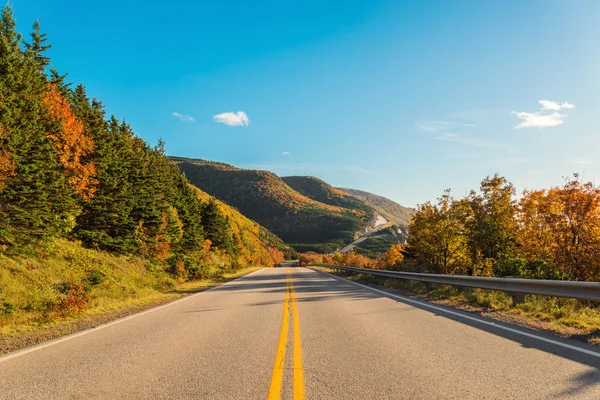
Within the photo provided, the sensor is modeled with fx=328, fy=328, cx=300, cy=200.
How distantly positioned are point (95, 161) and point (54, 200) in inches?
295

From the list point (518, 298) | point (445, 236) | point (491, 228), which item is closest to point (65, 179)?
point (518, 298)

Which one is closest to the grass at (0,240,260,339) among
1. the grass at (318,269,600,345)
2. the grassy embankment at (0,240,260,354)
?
the grassy embankment at (0,240,260,354)

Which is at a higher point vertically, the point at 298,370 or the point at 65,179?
the point at 65,179

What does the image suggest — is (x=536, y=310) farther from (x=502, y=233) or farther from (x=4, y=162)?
(x=502, y=233)

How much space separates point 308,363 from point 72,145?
2528 cm

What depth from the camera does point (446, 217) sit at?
2797cm

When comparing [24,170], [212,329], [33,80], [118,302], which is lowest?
[118,302]

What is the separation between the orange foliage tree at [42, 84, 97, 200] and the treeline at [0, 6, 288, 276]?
0.22 ft

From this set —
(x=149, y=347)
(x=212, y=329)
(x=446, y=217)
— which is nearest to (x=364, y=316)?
(x=212, y=329)

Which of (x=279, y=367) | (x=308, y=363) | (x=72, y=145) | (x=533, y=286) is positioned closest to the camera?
(x=279, y=367)

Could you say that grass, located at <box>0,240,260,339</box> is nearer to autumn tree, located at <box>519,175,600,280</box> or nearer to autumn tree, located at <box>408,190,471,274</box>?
autumn tree, located at <box>519,175,600,280</box>

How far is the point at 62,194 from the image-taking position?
695 inches

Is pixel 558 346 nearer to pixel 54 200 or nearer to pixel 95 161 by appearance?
pixel 54 200

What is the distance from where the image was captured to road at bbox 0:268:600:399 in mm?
3469
